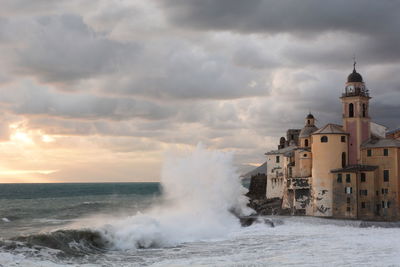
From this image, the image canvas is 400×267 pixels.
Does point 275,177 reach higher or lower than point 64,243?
higher

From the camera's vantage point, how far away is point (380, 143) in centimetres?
4669

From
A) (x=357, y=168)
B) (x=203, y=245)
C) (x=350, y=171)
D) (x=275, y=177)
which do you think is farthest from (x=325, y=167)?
(x=203, y=245)

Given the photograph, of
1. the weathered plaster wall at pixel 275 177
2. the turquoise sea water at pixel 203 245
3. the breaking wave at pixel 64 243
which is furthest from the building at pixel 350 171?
the breaking wave at pixel 64 243

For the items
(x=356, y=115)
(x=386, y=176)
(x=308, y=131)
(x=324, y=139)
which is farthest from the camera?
(x=308, y=131)

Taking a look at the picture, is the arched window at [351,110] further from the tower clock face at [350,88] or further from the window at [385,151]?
the window at [385,151]

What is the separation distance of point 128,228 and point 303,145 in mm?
22750

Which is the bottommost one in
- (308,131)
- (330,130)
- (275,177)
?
(275,177)

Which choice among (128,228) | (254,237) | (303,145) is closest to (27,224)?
(128,228)

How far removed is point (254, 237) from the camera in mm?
38625

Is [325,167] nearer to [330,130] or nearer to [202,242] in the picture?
[330,130]

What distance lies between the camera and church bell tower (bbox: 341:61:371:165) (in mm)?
47562

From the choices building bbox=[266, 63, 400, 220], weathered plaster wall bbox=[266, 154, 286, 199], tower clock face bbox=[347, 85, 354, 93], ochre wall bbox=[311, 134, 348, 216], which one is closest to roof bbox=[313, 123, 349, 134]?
building bbox=[266, 63, 400, 220]

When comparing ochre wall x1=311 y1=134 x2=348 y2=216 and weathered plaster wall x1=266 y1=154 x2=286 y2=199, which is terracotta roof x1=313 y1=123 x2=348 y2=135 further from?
weathered plaster wall x1=266 y1=154 x2=286 y2=199

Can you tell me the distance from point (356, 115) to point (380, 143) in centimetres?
318
